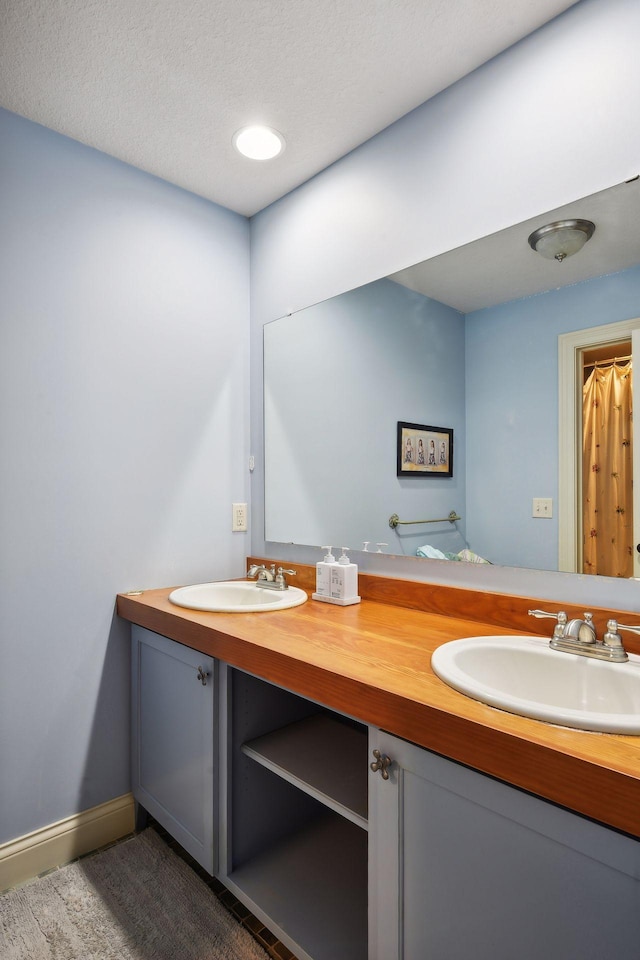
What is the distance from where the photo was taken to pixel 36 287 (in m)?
1.64

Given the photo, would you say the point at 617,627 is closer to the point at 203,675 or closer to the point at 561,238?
the point at 561,238

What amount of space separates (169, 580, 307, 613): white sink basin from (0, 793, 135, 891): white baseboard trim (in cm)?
75

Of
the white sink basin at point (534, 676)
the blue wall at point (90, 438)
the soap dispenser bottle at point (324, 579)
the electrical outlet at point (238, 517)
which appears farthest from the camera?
the electrical outlet at point (238, 517)

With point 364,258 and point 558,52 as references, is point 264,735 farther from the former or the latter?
point 558,52

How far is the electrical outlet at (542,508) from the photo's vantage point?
130 cm

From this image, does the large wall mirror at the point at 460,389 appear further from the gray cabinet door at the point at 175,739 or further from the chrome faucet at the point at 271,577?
the gray cabinet door at the point at 175,739

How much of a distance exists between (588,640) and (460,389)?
745 mm

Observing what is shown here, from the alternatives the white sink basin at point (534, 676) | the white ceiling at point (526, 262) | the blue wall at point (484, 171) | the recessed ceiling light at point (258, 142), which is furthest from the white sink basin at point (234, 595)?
the recessed ceiling light at point (258, 142)

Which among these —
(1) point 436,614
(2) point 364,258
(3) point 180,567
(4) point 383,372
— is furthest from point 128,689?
(2) point 364,258

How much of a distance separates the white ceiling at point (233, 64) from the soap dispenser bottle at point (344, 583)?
143 cm

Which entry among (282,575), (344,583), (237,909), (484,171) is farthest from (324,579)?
(484,171)

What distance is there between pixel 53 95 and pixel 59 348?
2.43 ft

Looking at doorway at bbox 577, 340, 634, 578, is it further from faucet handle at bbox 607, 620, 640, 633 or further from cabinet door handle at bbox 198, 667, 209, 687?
cabinet door handle at bbox 198, 667, 209, 687

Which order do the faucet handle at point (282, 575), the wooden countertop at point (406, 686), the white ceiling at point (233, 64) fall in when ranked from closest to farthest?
the wooden countertop at point (406, 686) < the white ceiling at point (233, 64) < the faucet handle at point (282, 575)
